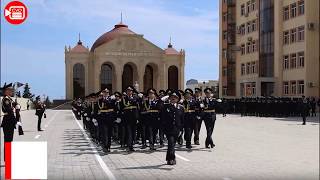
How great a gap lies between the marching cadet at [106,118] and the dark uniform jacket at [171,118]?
352 centimetres

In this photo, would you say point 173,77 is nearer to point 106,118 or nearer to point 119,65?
point 119,65

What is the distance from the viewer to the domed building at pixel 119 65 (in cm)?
9512

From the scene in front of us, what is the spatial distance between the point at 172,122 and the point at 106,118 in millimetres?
3840

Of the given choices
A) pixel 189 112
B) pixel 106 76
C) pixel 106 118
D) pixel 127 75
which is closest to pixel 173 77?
pixel 127 75

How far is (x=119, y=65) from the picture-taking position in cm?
9538

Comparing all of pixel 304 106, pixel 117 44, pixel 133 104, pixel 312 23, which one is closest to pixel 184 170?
pixel 133 104

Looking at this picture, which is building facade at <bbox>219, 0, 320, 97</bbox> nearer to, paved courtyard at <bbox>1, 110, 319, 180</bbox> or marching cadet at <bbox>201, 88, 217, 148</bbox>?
paved courtyard at <bbox>1, 110, 319, 180</bbox>

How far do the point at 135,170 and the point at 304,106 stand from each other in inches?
798

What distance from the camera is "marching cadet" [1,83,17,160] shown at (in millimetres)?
12555

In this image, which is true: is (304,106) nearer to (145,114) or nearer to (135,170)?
(145,114)

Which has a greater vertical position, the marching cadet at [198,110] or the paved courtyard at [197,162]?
the marching cadet at [198,110]

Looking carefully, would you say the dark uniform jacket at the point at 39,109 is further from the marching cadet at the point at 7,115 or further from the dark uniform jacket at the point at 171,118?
the dark uniform jacket at the point at 171,118

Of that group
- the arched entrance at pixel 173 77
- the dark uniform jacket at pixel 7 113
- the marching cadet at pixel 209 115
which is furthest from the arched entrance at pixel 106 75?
the dark uniform jacket at pixel 7 113

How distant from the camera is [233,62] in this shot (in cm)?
7256
